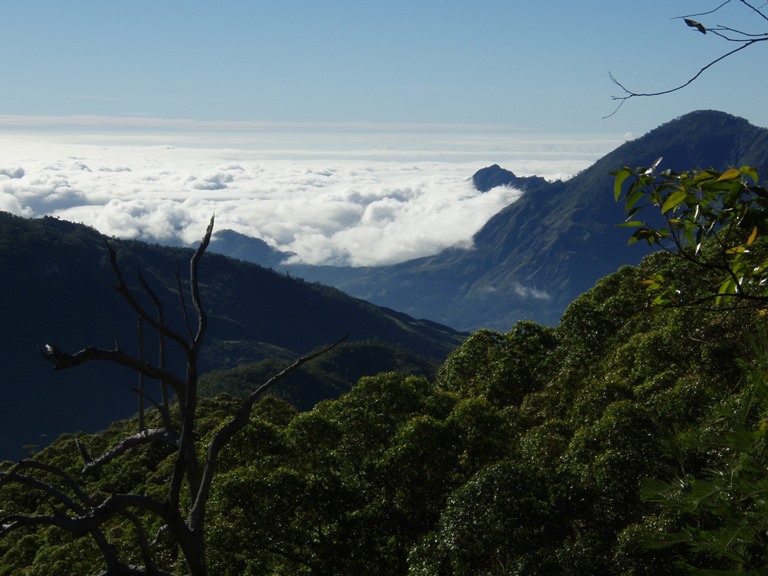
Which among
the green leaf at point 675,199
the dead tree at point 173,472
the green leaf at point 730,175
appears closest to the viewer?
the green leaf at point 730,175

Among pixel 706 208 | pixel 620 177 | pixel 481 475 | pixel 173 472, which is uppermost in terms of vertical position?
pixel 620 177

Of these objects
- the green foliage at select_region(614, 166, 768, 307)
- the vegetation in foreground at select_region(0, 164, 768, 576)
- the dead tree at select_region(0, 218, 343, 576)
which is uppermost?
the green foliage at select_region(614, 166, 768, 307)

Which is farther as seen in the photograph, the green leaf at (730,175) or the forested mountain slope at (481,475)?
the forested mountain slope at (481,475)

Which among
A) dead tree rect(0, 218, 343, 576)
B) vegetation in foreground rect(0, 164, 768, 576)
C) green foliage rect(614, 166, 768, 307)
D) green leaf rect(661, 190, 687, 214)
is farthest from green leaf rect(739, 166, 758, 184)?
vegetation in foreground rect(0, 164, 768, 576)

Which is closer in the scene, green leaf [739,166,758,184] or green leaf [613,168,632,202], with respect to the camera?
green leaf [739,166,758,184]

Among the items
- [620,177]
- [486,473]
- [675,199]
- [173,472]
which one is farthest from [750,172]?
[486,473]

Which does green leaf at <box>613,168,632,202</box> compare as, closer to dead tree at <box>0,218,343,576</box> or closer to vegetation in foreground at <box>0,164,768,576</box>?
dead tree at <box>0,218,343,576</box>

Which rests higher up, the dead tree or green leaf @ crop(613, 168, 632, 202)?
green leaf @ crop(613, 168, 632, 202)

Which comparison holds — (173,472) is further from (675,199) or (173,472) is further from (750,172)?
(750,172)

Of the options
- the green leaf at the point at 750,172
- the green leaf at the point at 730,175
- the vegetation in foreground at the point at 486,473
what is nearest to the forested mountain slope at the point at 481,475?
the vegetation in foreground at the point at 486,473

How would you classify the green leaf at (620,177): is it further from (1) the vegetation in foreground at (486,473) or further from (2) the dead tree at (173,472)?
(1) the vegetation in foreground at (486,473)

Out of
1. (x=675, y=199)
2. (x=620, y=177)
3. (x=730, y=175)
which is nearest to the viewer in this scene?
(x=730, y=175)

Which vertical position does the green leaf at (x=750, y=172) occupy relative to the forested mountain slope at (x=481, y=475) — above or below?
above

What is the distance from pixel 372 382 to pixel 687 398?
1022 centimetres
